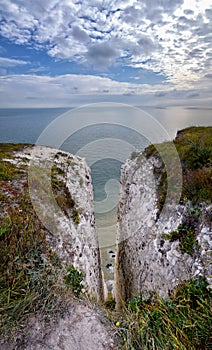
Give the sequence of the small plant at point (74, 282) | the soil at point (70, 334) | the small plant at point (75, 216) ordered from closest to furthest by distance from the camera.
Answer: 1. the soil at point (70, 334)
2. the small plant at point (74, 282)
3. the small plant at point (75, 216)

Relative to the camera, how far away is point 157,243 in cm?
956

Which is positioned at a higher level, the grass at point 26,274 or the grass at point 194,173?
the grass at point 194,173

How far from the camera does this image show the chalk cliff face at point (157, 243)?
24.5 feet

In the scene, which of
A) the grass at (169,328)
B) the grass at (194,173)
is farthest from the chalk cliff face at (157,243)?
the grass at (169,328)

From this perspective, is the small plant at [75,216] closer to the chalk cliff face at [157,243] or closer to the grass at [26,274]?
the grass at [26,274]

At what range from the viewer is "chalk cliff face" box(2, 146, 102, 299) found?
346 inches

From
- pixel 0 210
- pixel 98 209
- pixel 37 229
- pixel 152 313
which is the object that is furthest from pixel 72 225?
pixel 98 209

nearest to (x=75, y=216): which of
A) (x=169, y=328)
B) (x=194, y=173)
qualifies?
(x=194, y=173)

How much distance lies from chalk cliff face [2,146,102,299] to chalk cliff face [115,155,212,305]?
2249mm

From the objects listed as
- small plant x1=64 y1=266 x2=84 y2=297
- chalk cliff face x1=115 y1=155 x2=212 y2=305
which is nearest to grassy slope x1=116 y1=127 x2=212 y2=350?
chalk cliff face x1=115 y1=155 x2=212 y2=305

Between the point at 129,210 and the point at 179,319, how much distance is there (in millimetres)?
10400

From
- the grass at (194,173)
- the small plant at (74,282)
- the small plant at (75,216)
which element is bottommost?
the small plant at (74,282)

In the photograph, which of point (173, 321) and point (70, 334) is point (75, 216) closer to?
point (70, 334)

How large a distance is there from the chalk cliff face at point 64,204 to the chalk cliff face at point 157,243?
88.5 inches
